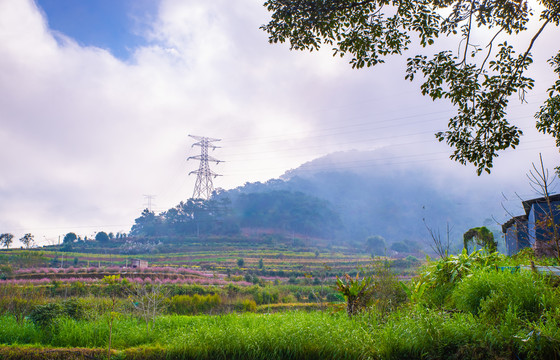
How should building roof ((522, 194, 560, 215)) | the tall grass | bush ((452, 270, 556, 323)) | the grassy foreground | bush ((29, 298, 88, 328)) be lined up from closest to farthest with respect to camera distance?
the grassy foreground → bush ((452, 270, 556, 323)) → the tall grass → bush ((29, 298, 88, 328)) → building roof ((522, 194, 560, 215))

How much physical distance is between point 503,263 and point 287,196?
9410cm

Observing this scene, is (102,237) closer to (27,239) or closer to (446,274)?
(27,239)

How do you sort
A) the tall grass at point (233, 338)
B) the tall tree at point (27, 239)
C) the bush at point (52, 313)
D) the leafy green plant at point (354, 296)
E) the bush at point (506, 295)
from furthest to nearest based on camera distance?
the tall tree at point (27, 239) → the bush at point (52, 313) → the leafy green plant at point (354, 296) → the tall grass at point (233, 338) → the bush at point (506, 295)

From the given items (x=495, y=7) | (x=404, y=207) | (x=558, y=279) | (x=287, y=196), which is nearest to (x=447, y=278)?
(x=558, y=279)

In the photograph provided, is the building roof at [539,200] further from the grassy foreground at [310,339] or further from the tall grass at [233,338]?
the tall grass at [233,338]

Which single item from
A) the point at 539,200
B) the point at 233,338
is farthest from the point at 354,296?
the point at 539,200

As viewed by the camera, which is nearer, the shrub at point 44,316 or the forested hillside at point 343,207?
the shrub at point 44,316

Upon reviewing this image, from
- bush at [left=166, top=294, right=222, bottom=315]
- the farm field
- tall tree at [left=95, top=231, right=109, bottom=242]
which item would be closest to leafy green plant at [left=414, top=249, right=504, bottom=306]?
the farm field

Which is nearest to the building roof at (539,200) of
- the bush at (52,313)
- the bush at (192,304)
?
the bush at (192,304)

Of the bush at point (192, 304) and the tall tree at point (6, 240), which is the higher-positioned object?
the tall tree at point (6, 240)

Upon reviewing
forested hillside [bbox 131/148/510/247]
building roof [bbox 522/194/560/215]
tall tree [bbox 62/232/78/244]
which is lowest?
building roof [bbox 522/194/560/215]

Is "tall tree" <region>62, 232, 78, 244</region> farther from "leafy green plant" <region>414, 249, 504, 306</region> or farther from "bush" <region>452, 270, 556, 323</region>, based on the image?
"bush" <region>452, 270, 556, 323</region>

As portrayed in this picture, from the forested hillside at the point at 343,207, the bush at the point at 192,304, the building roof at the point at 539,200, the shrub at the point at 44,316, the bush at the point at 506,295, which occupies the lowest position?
the bush at the point at 192,304

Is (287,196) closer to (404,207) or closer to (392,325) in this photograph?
(404,207)
